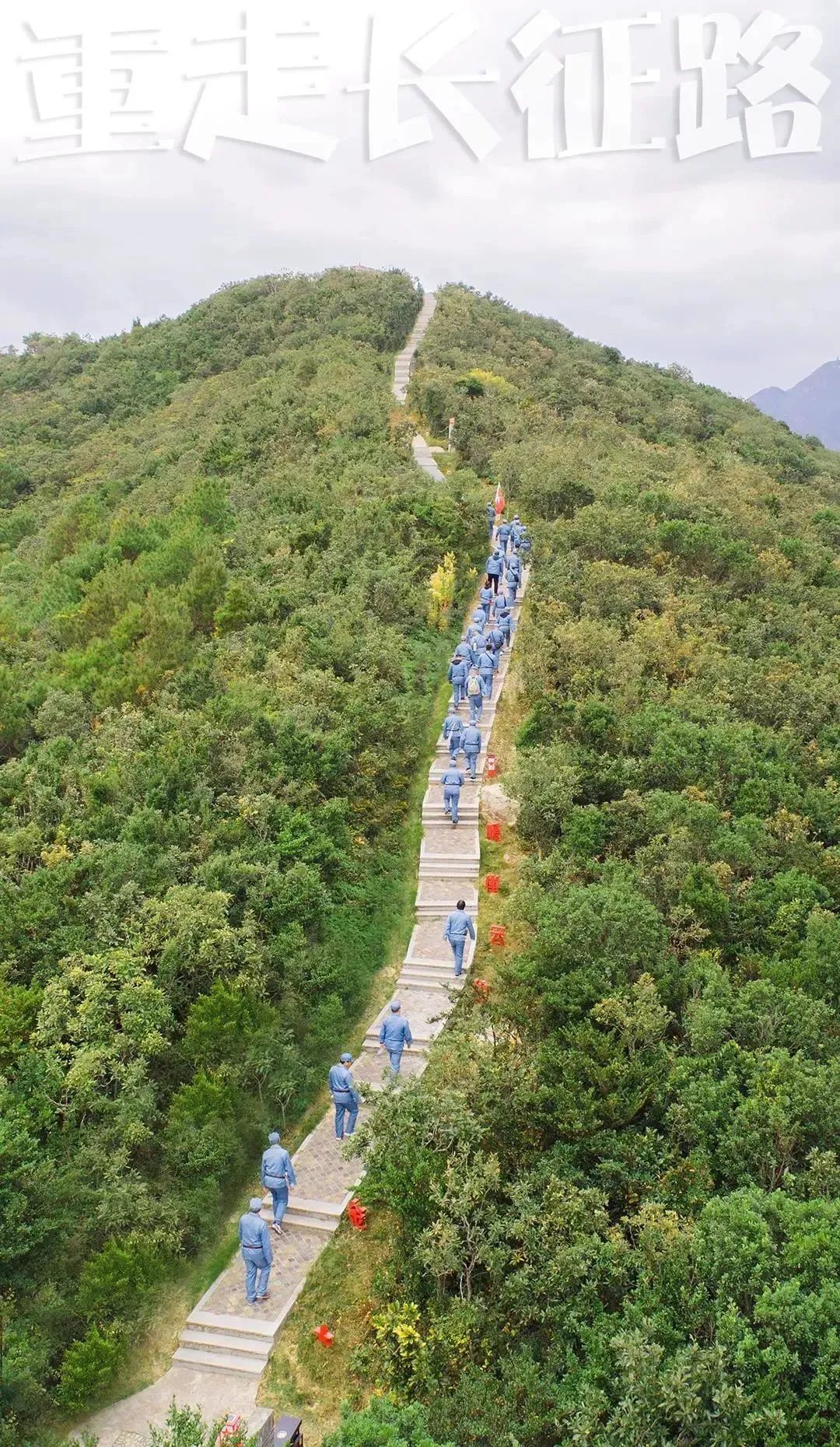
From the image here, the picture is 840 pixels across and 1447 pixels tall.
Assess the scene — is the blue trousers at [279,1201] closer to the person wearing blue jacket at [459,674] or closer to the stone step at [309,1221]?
the stone step at [309,1221]

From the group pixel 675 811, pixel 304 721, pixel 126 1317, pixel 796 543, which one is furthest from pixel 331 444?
pixel 126 1317

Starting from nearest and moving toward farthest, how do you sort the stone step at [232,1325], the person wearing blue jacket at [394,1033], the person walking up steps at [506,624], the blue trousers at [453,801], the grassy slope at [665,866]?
the grassy slope at [665,866] → the stone step at [232,1325] → the person wearing blue jacket at [394,1033] → the blue trousers at [453,801] → the person walking up steps at [506,624]

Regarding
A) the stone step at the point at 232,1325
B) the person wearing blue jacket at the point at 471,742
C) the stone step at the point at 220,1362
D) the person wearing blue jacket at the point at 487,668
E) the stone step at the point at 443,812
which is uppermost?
the person wearing blue jacket at the point at 487,668

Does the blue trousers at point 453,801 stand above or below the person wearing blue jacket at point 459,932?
above

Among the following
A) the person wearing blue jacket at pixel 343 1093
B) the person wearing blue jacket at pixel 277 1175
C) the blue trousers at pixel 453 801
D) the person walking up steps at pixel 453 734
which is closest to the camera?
the person wearing blue jacket at pixel 277 1175

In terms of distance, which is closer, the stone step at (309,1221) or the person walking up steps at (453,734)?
the stone step at (309,1221)

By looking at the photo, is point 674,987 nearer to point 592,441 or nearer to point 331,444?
point 331,444

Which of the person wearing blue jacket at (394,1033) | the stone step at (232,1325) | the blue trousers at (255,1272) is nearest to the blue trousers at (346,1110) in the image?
the person wearing blue jacket at (394,1033)
